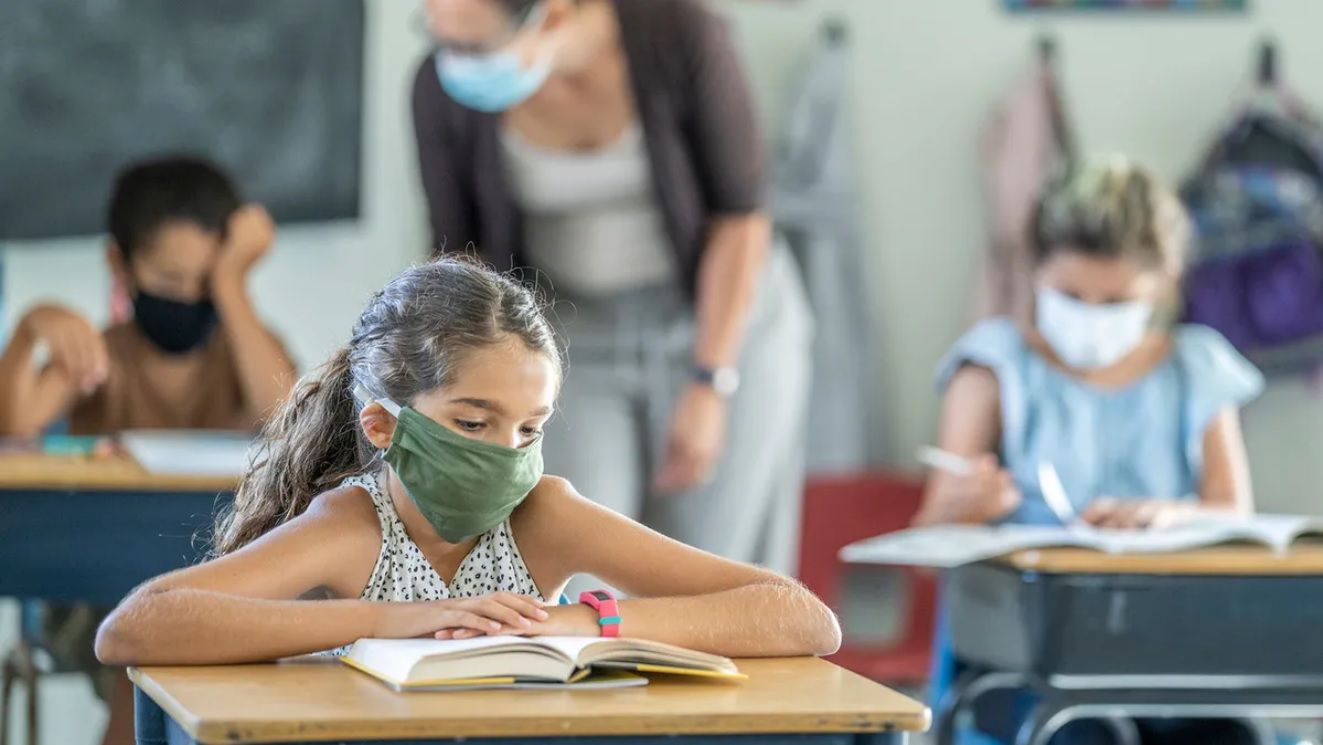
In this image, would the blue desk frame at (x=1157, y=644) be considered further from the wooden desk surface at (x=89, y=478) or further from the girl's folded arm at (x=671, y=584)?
the wooden desk surface at (x=89, y=478)

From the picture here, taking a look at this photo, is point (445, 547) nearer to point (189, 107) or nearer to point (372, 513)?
point (372, 513)

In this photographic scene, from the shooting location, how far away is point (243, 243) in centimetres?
373

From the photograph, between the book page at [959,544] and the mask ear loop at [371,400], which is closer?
the mask ear loop at [371,400]

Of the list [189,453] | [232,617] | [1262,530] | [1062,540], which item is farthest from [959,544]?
[232,617]

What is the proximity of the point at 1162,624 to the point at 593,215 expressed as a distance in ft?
5.17

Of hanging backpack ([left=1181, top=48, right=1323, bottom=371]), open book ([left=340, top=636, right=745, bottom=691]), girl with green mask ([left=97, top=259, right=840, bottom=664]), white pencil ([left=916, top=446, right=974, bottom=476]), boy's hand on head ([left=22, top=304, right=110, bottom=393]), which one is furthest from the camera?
hanging backpack ([left=1181, top=48, right=1323, bottom=371])

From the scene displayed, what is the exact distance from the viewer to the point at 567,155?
152 inches

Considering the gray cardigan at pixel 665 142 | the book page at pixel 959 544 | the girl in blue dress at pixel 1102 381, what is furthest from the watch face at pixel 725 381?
the book page at pixel 959 544

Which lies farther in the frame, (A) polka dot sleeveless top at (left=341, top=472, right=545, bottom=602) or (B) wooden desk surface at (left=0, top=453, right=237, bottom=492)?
(B) wooden desk surface at (left=0, top=453, right=237, bottom=492)

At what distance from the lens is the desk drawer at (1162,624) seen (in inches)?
106

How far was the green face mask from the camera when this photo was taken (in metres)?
1.86

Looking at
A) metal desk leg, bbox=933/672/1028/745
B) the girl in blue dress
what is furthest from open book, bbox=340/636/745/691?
the girl in blue dress

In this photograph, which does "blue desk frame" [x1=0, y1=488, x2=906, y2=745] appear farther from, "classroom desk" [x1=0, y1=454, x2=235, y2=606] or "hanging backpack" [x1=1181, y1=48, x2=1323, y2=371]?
"hanging backpack" [x1=1181, y1=48, x2=1323, y2=371]

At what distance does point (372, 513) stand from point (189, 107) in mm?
2762
